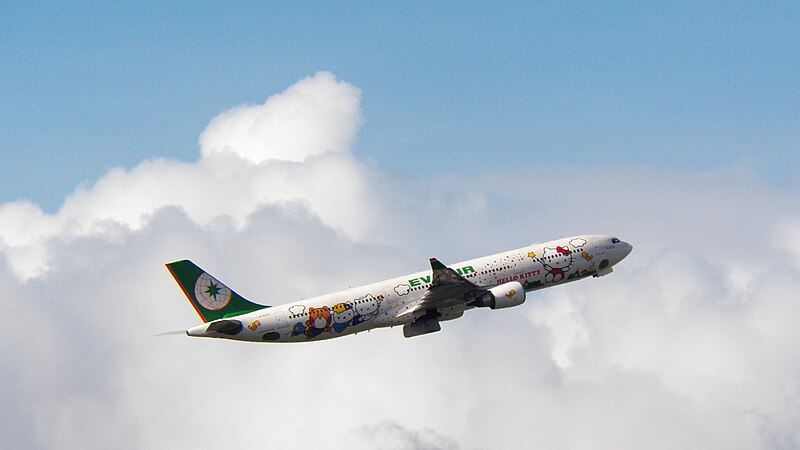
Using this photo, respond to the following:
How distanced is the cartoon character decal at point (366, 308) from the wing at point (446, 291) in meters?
2.29

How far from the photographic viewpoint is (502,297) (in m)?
81.8

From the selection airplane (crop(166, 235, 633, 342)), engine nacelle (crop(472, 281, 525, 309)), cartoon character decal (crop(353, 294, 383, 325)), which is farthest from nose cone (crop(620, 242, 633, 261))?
cartoon character decal (crop(353, 294, 383, 325))

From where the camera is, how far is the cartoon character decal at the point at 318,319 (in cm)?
8044

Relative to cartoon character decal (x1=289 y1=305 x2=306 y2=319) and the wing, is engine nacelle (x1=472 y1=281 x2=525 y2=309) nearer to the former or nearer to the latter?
the wing

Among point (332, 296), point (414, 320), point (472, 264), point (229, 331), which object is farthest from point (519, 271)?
point (229, 331)

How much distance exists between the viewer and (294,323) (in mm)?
80062

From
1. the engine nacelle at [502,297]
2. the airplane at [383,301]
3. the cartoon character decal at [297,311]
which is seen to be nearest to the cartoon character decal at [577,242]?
the airplane at [383,301]

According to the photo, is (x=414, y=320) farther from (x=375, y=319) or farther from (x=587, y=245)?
(x=587, y=245)

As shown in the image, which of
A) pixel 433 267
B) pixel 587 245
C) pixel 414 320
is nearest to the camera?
pixel 433 267

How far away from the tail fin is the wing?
11.8 meters

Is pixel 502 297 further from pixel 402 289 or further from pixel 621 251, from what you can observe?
pixel 621 251

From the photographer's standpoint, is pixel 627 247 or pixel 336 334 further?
pixel 627 247

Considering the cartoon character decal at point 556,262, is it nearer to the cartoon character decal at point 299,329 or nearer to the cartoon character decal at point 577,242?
the cartoon character decal at point 577,242

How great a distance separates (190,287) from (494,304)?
21.8m
